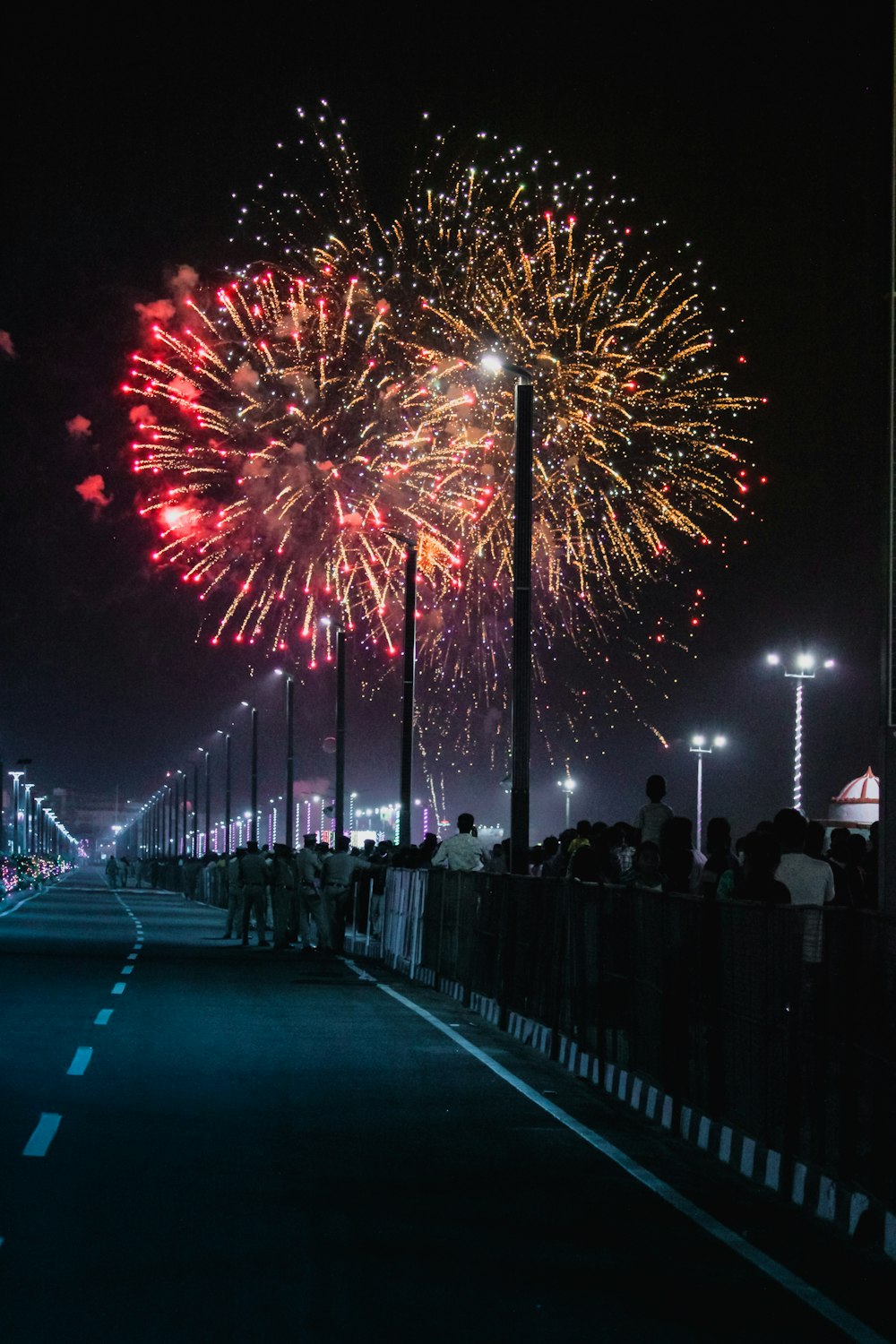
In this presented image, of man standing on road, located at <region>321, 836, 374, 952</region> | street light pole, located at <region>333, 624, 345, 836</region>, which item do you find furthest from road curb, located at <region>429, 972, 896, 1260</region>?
street light pole, located at <region>333, 624, 345, 836</region>

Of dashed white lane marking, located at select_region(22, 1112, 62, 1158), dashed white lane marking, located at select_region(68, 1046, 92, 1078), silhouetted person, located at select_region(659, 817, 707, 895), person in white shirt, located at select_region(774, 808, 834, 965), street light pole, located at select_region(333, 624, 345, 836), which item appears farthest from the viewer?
street light pole, located at select_region(333, 624, 345, 836)

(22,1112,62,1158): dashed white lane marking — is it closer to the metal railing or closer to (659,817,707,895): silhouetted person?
the metal railing

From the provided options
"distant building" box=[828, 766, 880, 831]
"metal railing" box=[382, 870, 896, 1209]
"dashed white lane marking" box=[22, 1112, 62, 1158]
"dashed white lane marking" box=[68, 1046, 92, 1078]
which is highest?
"distant building" box=[828, 766, 880, 831]

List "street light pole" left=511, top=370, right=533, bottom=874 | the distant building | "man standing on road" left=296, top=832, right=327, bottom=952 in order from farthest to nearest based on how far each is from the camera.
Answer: the distant building → "man standing on road" left=296, top=832, right=327, bottom=952 → "street light pole" left=511, top=370, right=533, bottom=874

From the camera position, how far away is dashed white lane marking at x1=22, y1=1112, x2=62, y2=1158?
38.8ft

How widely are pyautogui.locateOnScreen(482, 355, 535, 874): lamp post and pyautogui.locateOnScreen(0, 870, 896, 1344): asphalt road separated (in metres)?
7.43

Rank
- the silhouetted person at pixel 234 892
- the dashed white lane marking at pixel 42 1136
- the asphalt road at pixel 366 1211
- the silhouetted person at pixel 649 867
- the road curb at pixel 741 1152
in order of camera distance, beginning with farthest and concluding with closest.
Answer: the silhouetted person at pixel 234 892, the silhouetted person at pixel 649 867, the dashed white lane marking at pixel 42 1136, the road curb at pixel 741 1152, the asphalt road at pixel 366 1211

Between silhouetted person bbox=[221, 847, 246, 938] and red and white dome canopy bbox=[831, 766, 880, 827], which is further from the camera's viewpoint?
red and white dome canopy bbox=[831, 766, 880, 827]

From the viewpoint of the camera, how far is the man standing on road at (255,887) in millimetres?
40719

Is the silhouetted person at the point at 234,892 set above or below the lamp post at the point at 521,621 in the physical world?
below

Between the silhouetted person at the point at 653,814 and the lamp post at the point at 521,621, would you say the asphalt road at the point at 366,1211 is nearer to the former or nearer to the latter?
the silhouetted person at the point at 653,814

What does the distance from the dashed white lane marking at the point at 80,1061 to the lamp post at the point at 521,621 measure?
9.20 meters

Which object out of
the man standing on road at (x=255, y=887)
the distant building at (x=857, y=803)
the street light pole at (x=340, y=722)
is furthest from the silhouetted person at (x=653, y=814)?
the street light pole at (x=340, y=722)

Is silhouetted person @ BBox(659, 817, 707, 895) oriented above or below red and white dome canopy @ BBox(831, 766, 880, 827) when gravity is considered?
below
